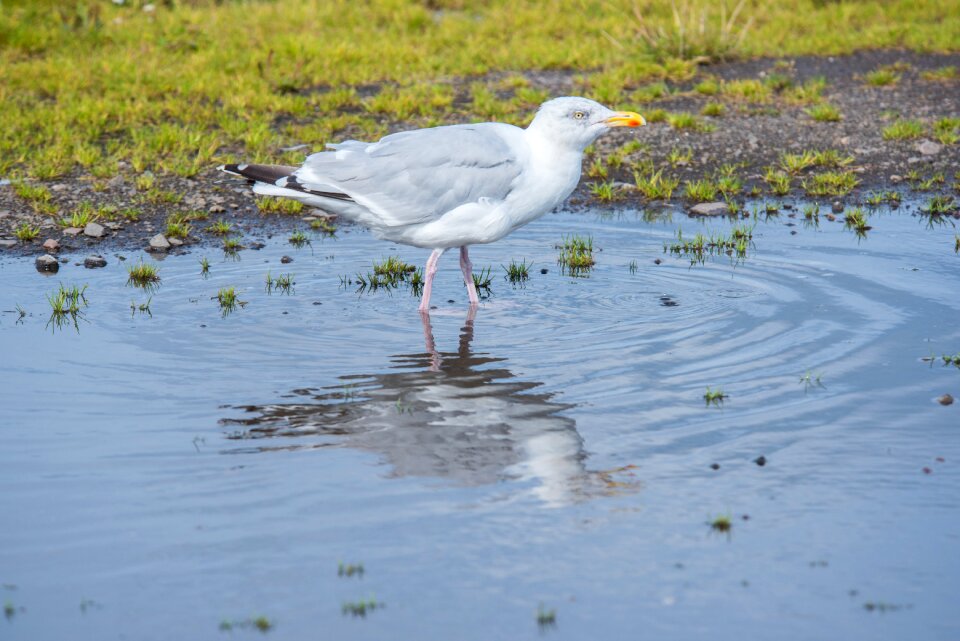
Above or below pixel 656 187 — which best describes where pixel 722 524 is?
below

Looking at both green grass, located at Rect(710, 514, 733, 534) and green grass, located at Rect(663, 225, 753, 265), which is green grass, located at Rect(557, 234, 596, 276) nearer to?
green grass, located at Rect(663, 225, 753, 265)

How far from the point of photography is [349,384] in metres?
6.36

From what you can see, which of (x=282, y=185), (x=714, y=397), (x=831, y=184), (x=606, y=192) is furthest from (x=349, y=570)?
(x=831, y=184)

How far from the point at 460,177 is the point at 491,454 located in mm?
2538

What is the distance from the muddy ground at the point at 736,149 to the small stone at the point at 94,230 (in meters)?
0.04

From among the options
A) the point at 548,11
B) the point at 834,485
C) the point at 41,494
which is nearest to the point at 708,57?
the point at 548,11

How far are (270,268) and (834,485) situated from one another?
472 centimetres

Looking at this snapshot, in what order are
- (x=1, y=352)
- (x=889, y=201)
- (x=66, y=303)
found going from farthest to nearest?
(x=889, y=201) < (x=66, y=303) < (x=1, y=352)

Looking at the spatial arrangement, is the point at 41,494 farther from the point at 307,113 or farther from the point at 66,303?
the point at 307,113

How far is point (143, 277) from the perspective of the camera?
8.26m

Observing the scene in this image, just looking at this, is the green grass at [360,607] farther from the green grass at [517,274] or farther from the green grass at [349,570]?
the green grass at [517,274]

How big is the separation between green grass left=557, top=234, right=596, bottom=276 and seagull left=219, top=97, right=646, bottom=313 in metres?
0.92

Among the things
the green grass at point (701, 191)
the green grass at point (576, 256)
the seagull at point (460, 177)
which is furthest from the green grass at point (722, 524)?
the green grass at point (701, 191)

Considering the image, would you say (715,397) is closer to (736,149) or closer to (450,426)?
(450,426)
